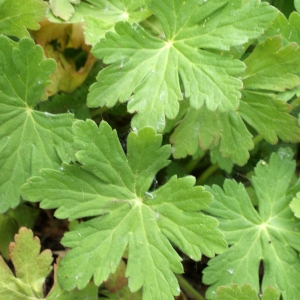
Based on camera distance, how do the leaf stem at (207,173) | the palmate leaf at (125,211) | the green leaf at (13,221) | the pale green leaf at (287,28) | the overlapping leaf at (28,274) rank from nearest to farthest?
the palmate leaf at (125,211) → the overlapping leaf at (28,274) → the pale green leaf at (287,28) → the green leaf at (13,221) → the leaf stem at (207,173)

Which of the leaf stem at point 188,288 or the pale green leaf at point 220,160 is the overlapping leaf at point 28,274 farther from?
the pale green leaf at point 220,160

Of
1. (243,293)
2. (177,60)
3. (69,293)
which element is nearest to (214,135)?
(177,60)

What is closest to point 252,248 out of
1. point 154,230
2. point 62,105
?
point 154,230

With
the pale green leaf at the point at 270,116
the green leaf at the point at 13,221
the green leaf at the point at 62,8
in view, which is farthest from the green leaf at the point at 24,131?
the pale green leaf at the point at 270,116

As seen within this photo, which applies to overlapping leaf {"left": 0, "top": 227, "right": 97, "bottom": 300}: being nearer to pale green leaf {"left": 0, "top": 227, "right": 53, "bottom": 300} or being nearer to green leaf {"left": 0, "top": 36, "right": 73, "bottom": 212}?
pale green leaf {"left": 0, "top": 227, "right": 53, "bottom": 300}

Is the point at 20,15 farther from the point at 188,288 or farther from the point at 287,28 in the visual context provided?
the point at 188,288

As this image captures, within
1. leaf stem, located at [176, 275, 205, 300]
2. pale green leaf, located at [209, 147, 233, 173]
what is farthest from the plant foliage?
leaf stem, located at [176, 275, 205, 300]

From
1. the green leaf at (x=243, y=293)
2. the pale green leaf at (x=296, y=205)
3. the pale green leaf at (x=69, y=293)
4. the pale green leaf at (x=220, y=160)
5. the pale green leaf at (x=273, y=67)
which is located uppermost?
the pale green leaf at (x=273, y=67)
